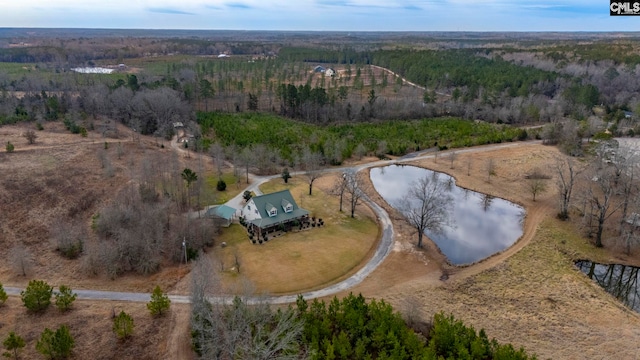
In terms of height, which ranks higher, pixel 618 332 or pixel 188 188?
pixel 188 188

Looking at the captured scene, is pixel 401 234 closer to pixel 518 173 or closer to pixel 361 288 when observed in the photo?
pixel 361 288

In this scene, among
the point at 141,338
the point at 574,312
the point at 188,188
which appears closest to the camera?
the point at 141,338

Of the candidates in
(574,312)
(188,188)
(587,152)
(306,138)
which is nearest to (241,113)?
(306,138)

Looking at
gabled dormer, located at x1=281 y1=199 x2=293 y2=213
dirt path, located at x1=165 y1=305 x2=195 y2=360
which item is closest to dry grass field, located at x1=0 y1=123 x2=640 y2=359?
dirt path, located at x1=165 y1=305 x2=195 y2=360

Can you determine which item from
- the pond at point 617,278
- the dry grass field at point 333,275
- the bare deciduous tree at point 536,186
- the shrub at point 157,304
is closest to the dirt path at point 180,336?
the dry grass field at point 333,275

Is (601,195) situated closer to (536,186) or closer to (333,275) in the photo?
(536,186)

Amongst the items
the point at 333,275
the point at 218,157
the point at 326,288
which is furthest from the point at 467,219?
the point at 218,157

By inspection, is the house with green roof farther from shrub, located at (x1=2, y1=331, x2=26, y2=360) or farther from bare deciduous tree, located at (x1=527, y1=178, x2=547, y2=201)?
bare deciduous tree, located at (x1=527, y1=178, x2=547, y2=201)

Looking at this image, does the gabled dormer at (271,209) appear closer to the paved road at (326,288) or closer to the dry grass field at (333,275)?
the dry grass field at (333,275)
